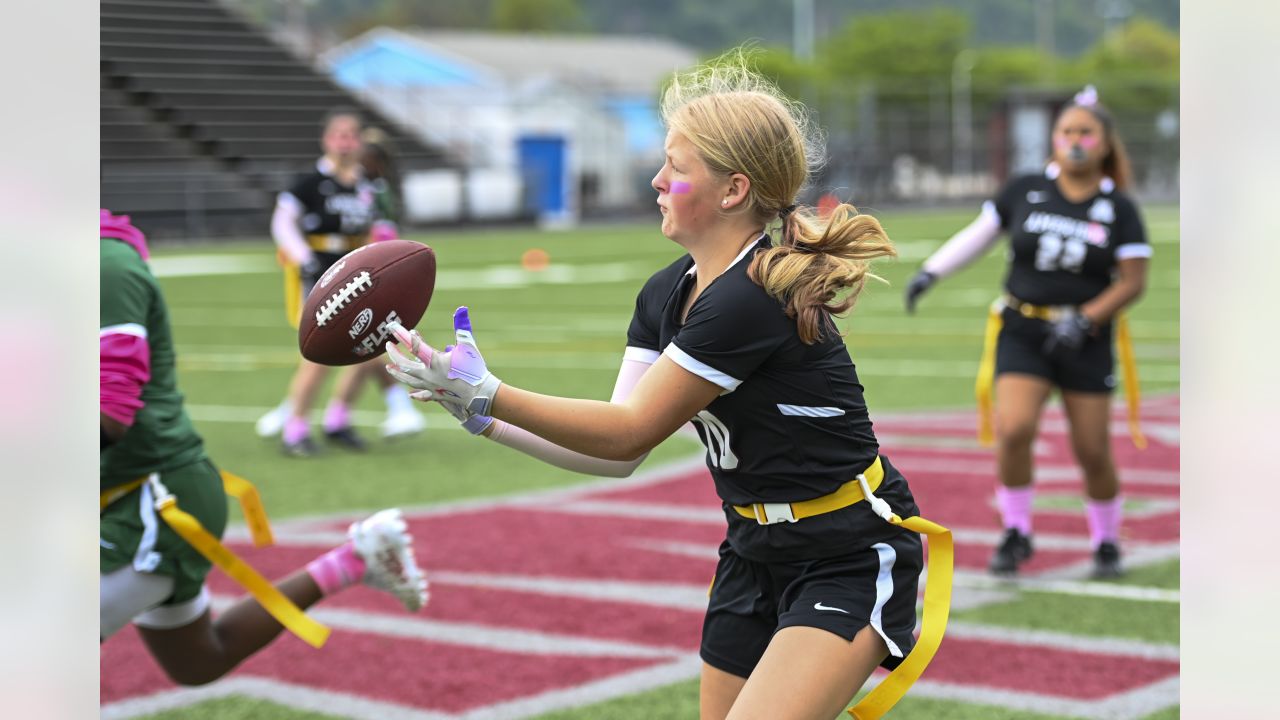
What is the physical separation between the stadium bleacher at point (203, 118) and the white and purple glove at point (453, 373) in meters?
29.9

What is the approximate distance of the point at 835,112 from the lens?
5569 centimetres

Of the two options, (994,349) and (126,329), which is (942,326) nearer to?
(994,349)

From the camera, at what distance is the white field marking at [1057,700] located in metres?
5.07

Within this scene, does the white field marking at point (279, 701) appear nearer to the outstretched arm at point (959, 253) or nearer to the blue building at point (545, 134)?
the outstretched arm at point (959, 253)

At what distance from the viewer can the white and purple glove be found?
3084 mm

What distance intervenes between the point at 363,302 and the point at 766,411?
2.79 feet

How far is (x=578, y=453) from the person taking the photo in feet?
11.7

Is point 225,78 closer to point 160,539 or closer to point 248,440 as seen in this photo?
point 248,440

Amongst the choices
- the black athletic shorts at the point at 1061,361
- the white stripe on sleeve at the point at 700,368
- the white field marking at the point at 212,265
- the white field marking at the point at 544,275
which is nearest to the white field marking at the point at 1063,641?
the black athletic shorts at the point at 1061,361

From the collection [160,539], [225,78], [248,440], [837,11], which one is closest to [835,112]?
[225,78]

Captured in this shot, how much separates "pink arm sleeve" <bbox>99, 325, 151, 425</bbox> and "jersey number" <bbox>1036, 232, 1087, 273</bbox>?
4.03 meters

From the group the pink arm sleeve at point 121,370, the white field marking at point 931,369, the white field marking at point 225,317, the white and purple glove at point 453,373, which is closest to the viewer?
the white and purple glove at point 453,373

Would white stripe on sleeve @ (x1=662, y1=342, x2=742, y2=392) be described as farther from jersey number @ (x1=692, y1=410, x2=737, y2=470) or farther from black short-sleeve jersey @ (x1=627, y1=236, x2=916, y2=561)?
jersey number @ (x1=692, y1=410, x2=737, y2=470)
